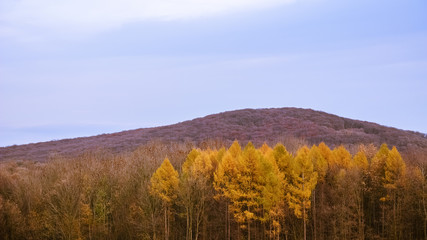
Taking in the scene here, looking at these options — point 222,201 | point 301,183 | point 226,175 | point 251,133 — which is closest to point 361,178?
point 301,183

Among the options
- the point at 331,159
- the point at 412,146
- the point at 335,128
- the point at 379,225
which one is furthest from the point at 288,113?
the point at 379,225

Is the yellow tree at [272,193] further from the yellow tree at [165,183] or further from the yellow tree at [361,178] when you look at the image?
the yellow tree at [165,183]

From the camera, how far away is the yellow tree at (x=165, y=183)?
55.2 meters

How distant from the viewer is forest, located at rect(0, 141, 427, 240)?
177ft

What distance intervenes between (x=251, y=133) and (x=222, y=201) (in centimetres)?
5682

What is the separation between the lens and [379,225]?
203 ft

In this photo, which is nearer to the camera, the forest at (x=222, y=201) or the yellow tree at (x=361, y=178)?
the forest at (x=222, y=201)

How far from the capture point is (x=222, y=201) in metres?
59.8

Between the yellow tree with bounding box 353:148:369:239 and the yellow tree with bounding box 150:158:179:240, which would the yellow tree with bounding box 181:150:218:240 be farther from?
the yellow tree with bounding box 353:148:369:239

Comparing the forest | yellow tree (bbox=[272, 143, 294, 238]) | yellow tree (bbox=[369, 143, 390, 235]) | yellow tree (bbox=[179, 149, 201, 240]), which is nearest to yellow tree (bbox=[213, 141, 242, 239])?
the forest

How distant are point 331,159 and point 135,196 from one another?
3057cm

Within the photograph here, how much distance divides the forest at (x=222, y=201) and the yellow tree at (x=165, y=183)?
126 mm

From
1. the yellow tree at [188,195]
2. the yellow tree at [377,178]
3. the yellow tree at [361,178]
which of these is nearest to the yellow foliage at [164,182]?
the yellow tree at [188,195]

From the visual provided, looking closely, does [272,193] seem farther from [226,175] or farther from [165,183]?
[165,183]
